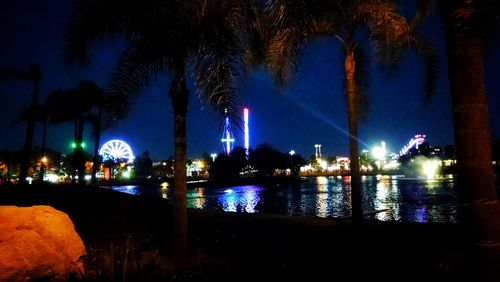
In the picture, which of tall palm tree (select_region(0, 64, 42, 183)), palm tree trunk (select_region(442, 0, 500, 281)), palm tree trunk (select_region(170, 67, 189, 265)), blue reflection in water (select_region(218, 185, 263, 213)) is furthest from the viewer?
blue reflection in water (select_region(218, 185, 263, 213))

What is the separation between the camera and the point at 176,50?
26.0 feet

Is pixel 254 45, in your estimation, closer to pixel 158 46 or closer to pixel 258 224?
pixel 158 46

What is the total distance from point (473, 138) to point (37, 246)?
644 cm

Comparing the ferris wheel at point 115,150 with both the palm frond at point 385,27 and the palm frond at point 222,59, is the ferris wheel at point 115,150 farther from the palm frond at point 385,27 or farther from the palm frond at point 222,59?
the palm frond at point 222,59

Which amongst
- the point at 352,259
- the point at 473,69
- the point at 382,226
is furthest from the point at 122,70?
the point at 382,226

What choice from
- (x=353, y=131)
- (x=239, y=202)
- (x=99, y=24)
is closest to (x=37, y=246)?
(x=99, y=24)

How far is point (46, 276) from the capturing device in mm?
6320

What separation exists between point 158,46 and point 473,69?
5.75 m

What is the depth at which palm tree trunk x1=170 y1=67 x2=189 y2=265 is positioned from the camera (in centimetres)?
819

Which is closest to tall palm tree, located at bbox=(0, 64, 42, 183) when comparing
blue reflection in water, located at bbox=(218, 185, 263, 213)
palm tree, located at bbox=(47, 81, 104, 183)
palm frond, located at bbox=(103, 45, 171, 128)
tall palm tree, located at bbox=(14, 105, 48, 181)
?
tall palm tree, located at bbox=(14, 105, 48, 181)

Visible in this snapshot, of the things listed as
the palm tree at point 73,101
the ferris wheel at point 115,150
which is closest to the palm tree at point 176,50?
the palm tree at point 73,101

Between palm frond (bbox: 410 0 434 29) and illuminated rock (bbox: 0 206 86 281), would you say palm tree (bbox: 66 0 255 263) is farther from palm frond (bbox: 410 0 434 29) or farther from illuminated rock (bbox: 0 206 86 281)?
palm frond (bbox: 410 0 434 29)

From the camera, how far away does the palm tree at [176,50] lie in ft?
24.2

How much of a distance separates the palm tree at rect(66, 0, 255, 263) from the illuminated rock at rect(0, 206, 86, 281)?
1987mm
